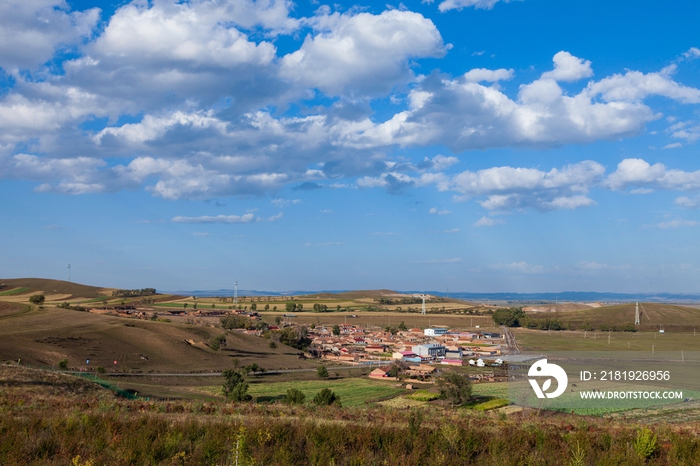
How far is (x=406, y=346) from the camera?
9281 centimetres

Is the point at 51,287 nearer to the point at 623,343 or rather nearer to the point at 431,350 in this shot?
the point at 431,350

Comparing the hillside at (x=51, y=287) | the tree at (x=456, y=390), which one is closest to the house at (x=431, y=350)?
the tree at (x=456, y=390)

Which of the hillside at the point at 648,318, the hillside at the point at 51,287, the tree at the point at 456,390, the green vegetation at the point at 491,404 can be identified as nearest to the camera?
the green vegetation at the point at 491,404

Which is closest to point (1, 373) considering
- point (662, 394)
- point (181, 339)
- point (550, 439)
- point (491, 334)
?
point (550, 439)

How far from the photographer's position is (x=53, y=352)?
5691cm

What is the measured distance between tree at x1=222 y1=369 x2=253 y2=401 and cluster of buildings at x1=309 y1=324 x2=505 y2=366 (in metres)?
31.7

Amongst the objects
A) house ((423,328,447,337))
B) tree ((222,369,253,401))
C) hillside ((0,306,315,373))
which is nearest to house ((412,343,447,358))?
hillside ((0,306,315,373))

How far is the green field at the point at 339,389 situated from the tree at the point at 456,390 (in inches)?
225

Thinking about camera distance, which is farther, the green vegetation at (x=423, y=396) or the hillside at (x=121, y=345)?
the hillside at (x=121, y=345)

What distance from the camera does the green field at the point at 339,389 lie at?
42.6m

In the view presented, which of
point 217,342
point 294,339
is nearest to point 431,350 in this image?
point 294,339

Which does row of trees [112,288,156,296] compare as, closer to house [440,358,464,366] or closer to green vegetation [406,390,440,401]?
house [440,358,464,366]

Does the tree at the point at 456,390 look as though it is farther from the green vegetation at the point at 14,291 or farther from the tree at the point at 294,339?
the green vegetation at the point at 14,291

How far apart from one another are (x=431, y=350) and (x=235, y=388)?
4823 centimetres
